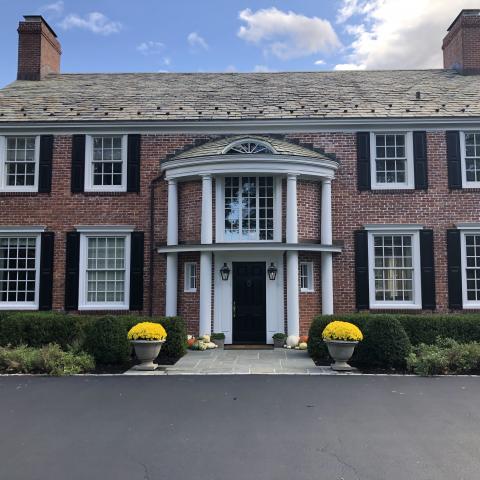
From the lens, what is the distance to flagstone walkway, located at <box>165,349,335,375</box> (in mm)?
10625

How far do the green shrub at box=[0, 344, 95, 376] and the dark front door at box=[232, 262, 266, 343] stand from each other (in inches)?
189

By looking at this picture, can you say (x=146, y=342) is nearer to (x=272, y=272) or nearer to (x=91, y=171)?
(x=272, y=272)

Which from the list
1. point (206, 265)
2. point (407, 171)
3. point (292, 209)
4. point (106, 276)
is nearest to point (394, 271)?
point (407, 171)

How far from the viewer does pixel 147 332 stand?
10719mm

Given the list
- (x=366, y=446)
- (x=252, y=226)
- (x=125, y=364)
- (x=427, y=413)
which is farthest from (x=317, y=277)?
(x=366, y=446)

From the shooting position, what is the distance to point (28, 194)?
15477mm

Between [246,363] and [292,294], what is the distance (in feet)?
9.91

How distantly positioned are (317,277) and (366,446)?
8.88 m

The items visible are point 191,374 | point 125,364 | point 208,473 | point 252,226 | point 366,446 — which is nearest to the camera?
point 208,473

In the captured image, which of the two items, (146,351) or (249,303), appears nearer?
(146,351)

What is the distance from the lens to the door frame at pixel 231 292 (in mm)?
14289

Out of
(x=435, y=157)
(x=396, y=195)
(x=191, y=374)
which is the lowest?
(x=191, y=374)

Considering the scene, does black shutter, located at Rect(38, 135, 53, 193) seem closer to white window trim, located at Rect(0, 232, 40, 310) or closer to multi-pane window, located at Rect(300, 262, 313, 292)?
white window trim, located at Rect(0, 232, 40, 310)

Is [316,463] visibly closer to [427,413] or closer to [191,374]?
[427,413]
